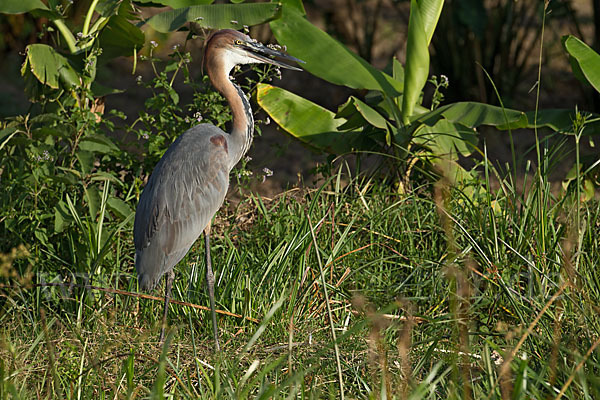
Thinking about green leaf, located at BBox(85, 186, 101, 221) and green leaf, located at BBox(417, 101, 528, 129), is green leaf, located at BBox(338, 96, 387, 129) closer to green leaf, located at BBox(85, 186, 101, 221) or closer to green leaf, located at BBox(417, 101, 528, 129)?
green leaf, located at BBox(417, 101, 528, 129)

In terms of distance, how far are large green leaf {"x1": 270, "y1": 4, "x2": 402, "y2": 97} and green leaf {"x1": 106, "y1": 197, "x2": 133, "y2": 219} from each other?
4.92 ft

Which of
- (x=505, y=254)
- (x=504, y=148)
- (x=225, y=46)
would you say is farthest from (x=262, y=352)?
(x=504, y=148)

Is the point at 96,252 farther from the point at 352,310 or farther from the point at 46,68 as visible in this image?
the point at 352,310

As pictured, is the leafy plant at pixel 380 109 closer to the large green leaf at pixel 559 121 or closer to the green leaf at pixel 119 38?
the large green leaf at pixel 559 121

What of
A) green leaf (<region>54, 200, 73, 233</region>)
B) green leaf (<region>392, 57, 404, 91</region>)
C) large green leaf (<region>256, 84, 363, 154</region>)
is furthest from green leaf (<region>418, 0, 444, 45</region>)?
green leaf (<region>54, 200, 73, 233</region>)

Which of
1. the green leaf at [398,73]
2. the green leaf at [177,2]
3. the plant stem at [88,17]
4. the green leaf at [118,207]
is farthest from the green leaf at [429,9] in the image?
the green leaf at [118,207]

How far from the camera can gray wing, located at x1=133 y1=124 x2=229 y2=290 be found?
3.78m

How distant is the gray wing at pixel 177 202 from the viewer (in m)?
3.78

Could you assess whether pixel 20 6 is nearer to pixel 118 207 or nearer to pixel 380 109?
pixel 118 207

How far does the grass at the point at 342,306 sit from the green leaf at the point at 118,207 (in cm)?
16

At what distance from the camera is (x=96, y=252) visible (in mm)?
4035

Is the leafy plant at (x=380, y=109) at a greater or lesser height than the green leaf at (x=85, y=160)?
greater

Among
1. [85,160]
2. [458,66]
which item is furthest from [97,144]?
[458,66]

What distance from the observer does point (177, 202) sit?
3.87 metres
